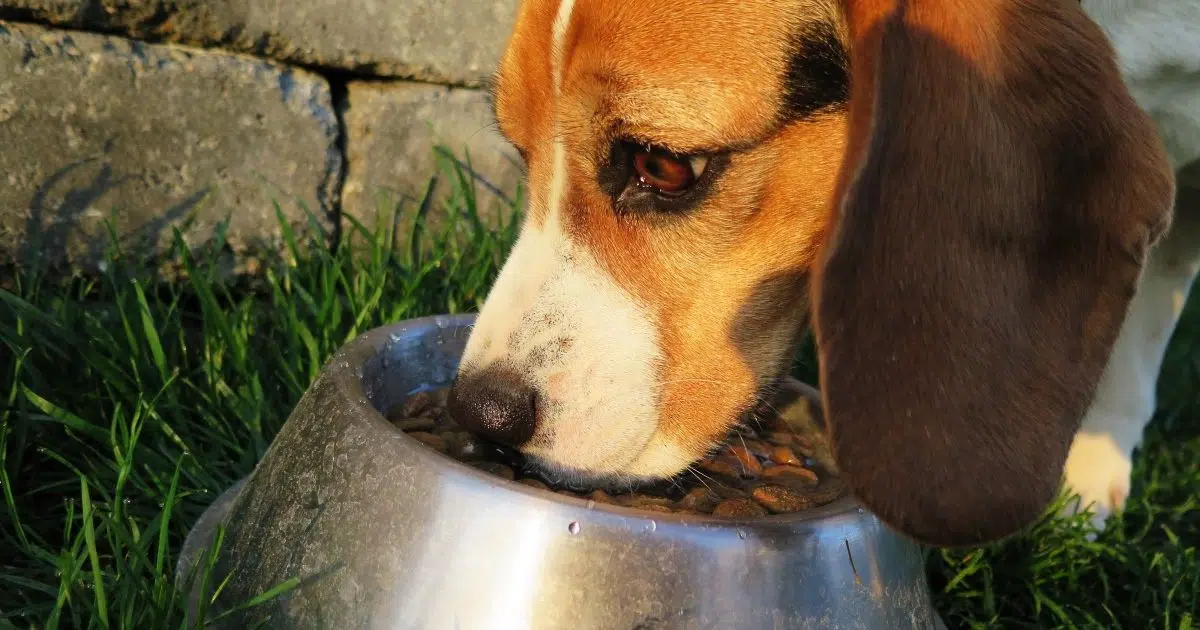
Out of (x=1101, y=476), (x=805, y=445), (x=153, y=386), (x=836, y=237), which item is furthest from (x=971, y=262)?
(x=153, y=386)

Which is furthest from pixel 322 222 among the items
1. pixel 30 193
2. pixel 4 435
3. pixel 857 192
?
pixel 857 192

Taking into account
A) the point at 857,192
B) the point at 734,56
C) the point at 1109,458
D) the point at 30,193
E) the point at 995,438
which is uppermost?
the point at 734,56

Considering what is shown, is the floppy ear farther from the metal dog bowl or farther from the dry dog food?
the dry dog food

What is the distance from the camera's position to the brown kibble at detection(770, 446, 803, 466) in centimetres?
202

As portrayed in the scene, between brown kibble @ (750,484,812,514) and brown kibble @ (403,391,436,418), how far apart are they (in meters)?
0.64

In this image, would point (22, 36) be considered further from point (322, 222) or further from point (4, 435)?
point (4, 435)

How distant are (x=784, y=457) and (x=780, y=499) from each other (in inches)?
10.5

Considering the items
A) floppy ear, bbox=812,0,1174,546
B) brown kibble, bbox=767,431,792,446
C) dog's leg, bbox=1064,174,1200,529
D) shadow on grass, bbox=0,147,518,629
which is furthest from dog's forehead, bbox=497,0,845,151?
dog's leg, bbox=1064,174,1200,529

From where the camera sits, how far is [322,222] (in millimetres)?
3184

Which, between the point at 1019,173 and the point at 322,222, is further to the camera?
the point at 322,222

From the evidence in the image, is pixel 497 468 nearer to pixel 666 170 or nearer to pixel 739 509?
pixel 739 509

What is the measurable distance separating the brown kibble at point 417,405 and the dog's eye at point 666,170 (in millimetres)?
615

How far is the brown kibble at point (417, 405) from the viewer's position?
202 cm

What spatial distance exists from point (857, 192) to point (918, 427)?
34 centimetres
